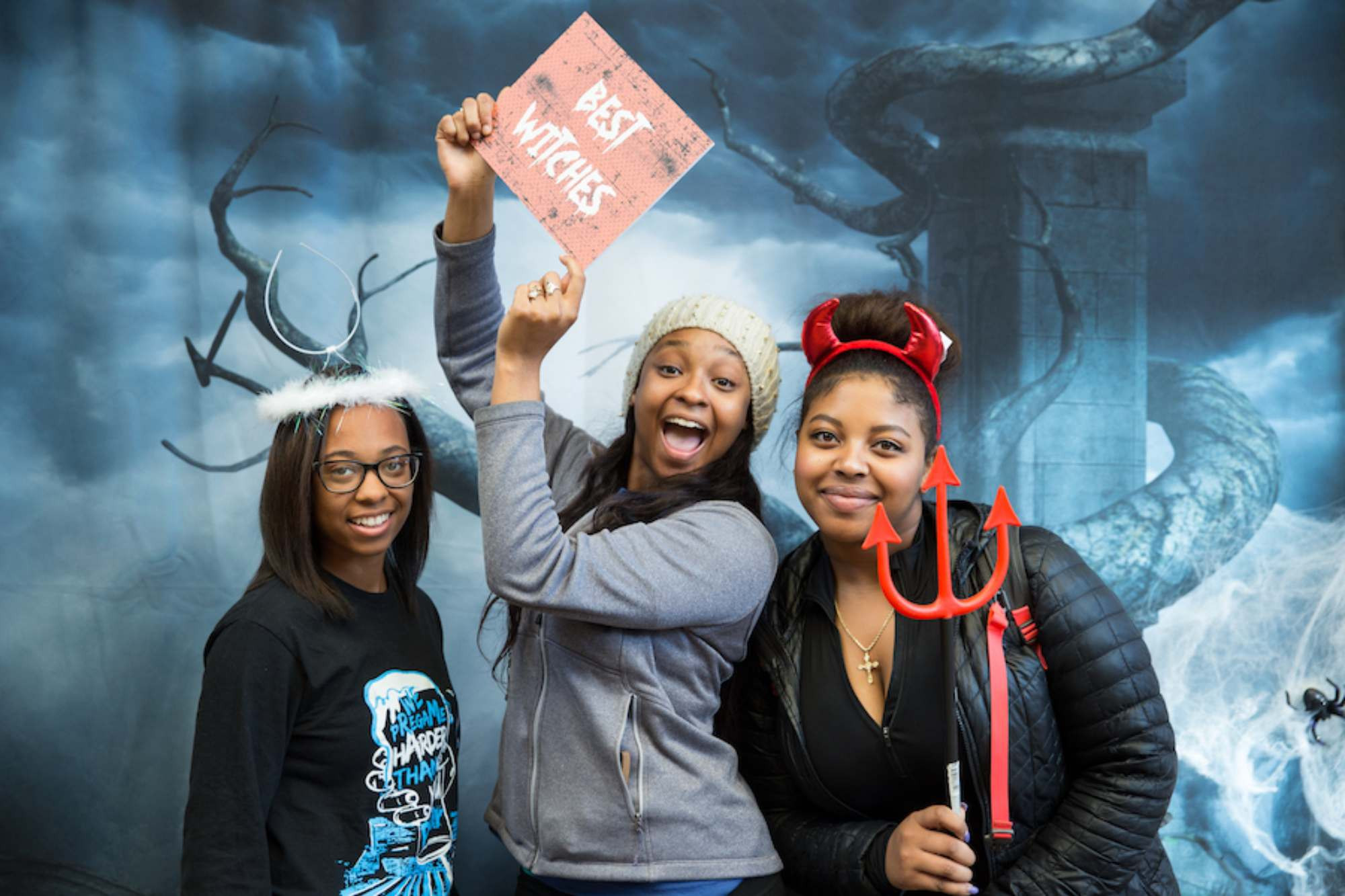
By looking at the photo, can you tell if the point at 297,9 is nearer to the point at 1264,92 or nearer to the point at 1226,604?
the point at 1264,92

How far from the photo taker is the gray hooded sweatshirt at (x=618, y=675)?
4.22ft

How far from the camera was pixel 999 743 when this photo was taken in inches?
56.7

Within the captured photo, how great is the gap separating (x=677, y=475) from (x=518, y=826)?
55 cm

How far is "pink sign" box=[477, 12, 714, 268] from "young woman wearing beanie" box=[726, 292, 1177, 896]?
381 mm

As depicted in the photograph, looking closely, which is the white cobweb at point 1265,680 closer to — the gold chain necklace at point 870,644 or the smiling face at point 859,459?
the gold chain necklace at point 870,644

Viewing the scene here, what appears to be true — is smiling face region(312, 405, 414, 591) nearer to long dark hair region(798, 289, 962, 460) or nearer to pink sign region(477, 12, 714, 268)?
pink sign region(477, 12, 714, 268)

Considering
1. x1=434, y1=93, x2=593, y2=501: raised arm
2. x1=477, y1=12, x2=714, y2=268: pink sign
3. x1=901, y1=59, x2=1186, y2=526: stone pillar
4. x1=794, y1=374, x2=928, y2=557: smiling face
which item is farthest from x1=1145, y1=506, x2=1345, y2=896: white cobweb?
x1=477, y1=12, x2=714, y2=268: pink sign

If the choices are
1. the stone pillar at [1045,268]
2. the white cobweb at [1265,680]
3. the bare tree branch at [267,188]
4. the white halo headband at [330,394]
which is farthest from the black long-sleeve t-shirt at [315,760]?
the white cobweb at [1265,680]

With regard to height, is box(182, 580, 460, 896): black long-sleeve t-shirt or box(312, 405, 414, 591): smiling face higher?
box(312, 405, 414, 591): smiling face

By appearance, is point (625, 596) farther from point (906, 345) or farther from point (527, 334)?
point (906, 345)

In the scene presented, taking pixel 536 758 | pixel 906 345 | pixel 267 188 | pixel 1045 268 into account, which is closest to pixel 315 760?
pixel 536 758

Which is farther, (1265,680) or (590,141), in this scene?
(1265,680)

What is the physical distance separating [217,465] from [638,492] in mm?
1297

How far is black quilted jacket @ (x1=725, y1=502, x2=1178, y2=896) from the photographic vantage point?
146 centimetres
